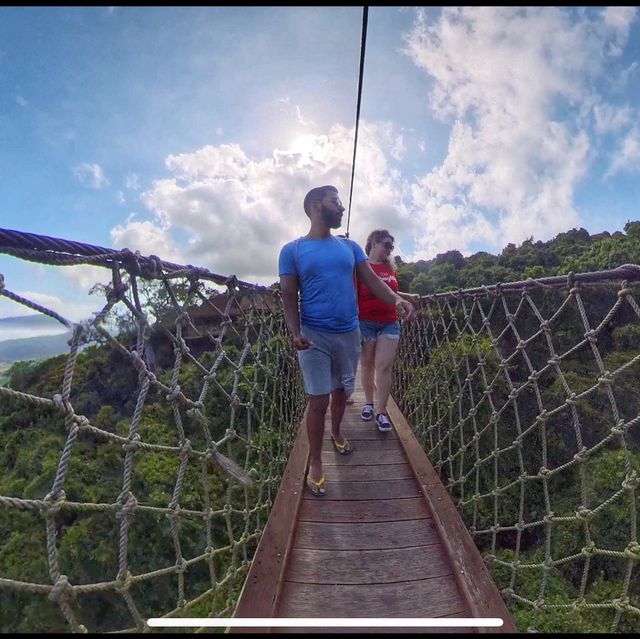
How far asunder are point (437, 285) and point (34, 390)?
1291cm

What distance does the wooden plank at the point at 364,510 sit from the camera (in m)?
1.11

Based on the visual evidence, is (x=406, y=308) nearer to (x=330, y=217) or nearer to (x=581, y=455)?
(x=330, y=217)

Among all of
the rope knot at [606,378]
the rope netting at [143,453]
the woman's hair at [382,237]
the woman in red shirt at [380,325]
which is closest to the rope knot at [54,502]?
the rope netting at [143,453]

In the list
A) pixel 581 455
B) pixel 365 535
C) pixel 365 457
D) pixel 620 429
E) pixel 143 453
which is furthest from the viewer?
pixel 143 453

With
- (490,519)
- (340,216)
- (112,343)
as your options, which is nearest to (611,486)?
(490,519)

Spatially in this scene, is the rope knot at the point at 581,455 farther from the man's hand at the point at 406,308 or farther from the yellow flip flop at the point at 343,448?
the yellow flip flop at the point at 343,448

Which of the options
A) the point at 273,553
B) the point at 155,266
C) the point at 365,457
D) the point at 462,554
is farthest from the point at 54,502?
the point at 365,457

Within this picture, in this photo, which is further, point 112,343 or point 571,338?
point 571,338

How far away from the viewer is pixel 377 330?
1595mm

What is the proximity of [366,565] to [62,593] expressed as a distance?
681mm

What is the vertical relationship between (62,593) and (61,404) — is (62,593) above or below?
below

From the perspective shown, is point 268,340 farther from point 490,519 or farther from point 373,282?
point 490,519

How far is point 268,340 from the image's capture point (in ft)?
5.66

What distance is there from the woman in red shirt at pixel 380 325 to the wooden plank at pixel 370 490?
0.36 meters
